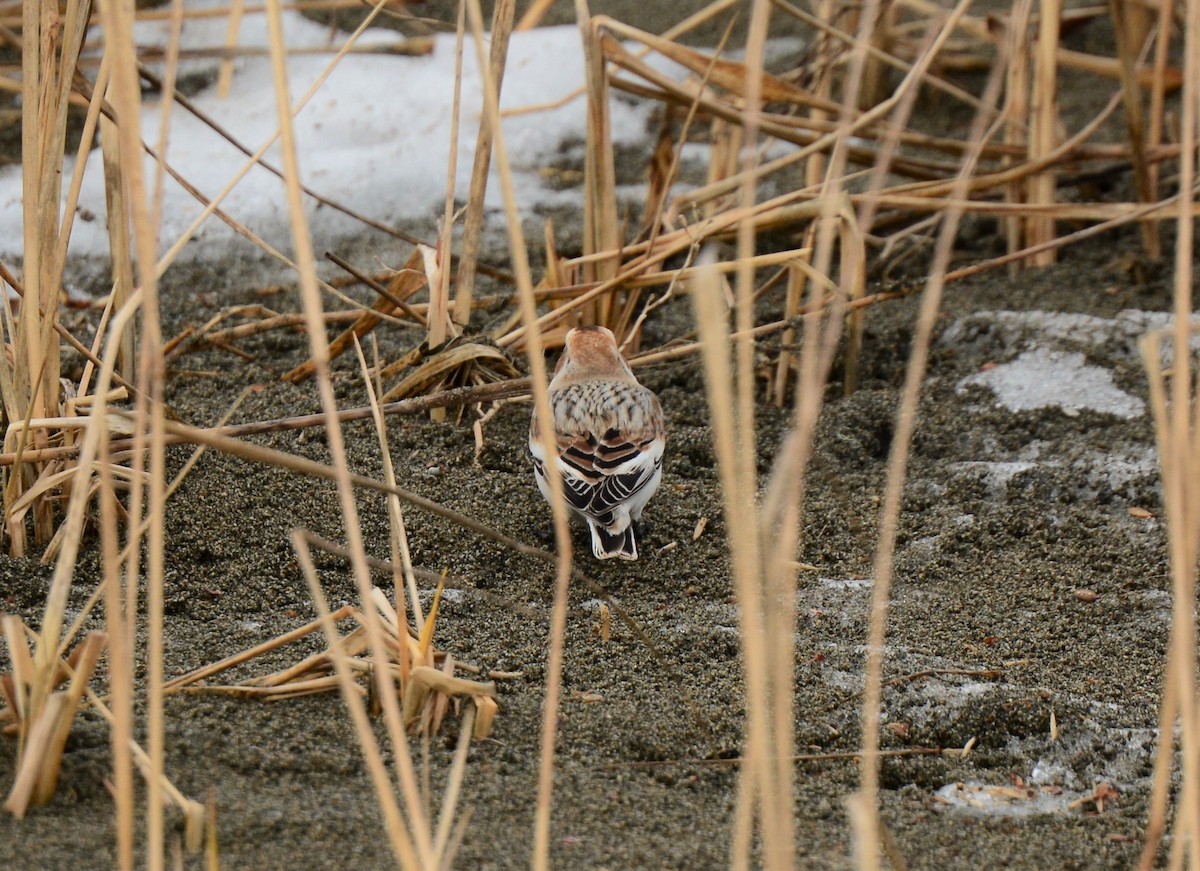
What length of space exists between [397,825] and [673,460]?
8.20ft

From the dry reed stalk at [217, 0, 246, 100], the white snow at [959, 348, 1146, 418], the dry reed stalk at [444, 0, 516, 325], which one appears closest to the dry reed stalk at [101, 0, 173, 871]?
the dry reed stalk at [444, 0, 516, 325]

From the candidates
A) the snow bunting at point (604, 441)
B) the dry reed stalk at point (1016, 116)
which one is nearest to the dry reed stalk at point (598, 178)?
the snow bunting at point (604, 441)

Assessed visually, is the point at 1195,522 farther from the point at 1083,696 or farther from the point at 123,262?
the point at 123,262

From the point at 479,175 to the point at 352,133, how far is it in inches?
88.5

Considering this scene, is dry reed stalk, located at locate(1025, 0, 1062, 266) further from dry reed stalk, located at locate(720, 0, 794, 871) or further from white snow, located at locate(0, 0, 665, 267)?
dry reed stalk, located at locate(720, 0, 794, 871)

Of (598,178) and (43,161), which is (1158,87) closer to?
(598,178)

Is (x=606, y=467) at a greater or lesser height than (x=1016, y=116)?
lesser

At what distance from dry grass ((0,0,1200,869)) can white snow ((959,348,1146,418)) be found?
201 millimetres

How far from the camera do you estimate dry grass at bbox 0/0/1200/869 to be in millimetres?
1424

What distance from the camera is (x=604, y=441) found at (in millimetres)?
3502

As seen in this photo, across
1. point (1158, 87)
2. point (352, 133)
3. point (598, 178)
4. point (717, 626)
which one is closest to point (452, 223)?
point (598, 178)

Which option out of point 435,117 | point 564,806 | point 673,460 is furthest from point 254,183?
point 564,806

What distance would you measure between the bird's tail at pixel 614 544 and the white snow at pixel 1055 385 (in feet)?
4.06

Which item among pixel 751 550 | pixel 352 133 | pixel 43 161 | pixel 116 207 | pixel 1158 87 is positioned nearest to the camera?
pixel 751 550
